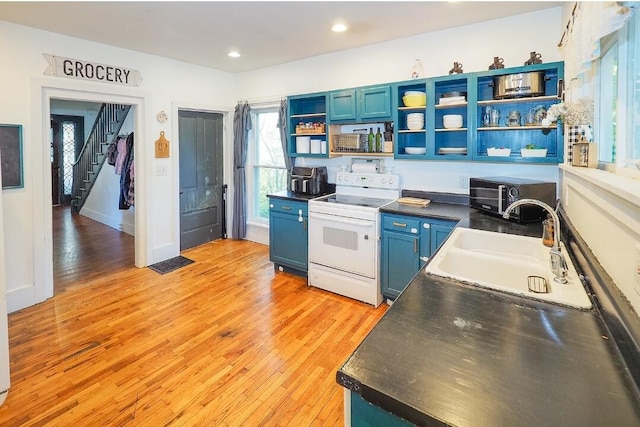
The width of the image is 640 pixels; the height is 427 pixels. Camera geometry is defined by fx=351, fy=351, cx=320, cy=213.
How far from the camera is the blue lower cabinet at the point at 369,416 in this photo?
77 cm

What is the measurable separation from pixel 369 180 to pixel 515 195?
5.01 ft

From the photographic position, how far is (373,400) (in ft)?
2.53

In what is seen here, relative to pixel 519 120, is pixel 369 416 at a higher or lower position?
lower

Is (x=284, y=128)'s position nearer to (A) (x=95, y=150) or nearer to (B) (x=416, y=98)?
(B) (x=416, y=98)

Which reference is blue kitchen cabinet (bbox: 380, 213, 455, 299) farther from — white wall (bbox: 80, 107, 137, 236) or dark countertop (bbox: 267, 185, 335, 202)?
white wall (bbox: 80, 107, 137, 236)

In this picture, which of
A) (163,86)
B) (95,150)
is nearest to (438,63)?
(163,86)

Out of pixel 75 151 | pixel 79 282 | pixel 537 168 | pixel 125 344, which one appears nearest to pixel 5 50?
pixel 79 282

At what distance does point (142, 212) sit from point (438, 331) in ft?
13.2

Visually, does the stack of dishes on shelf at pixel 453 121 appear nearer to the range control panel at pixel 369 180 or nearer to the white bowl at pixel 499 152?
the white bowl at pixel 499 152

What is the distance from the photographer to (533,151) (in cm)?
276

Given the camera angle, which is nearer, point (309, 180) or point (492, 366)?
point (492, 366)

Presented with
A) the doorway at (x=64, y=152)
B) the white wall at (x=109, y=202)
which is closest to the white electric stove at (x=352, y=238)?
the white wall at (x=109, y=202)

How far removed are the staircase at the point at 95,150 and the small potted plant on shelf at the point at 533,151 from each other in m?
5.47

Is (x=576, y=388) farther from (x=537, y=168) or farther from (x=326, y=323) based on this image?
(x=537, y=168)
